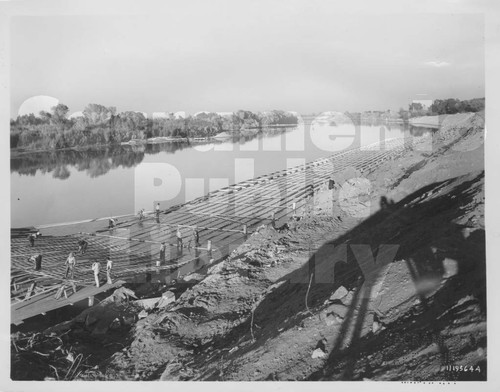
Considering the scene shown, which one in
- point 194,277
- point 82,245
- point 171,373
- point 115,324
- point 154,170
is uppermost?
point 154,170

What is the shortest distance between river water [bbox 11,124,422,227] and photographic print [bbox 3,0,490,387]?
1 cm

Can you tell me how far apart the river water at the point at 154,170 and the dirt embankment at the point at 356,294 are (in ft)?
1.08

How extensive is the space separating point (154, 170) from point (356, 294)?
1.49 m

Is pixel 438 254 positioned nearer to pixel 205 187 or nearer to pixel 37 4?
pixel 205 187

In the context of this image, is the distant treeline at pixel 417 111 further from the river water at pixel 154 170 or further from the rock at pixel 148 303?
the rock at pixel 148 303

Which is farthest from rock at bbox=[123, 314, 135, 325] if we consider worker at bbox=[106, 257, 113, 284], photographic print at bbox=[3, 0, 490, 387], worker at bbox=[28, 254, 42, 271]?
worker at bbox=[28, 254, 42, 271]

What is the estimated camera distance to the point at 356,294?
2.41m

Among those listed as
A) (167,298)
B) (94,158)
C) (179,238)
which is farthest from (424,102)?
(94,158)

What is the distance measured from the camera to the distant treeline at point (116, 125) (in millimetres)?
2459

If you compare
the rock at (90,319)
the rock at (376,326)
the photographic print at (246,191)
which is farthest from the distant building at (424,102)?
the rock at (90,319)

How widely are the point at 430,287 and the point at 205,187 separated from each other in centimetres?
150

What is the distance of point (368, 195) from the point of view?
2582 mm

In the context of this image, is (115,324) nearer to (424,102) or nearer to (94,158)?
(94,158)

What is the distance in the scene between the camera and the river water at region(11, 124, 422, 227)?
2.46 metres
